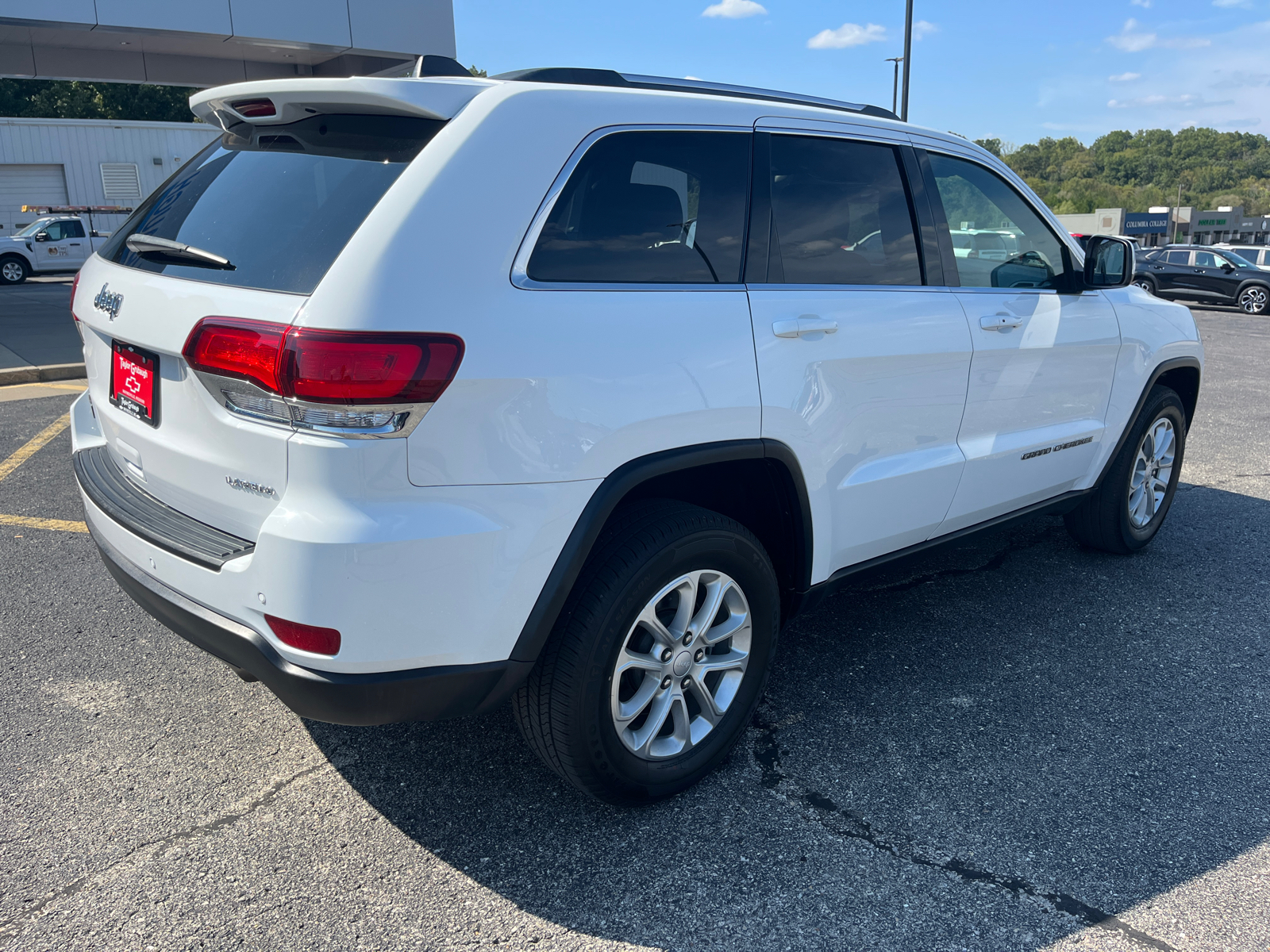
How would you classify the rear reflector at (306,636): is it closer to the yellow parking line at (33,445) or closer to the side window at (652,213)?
the side window at (652,213)

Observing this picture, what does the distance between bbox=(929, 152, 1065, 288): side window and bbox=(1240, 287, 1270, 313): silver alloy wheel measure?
2036 centimetres

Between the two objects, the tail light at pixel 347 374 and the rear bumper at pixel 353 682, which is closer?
the tail light at pixel 347 374

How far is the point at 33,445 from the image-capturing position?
665 cm

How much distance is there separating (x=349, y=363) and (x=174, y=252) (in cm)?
86


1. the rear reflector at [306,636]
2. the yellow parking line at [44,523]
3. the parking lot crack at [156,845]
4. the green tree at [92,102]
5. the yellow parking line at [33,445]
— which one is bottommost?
the parking lot crack at [156,845]

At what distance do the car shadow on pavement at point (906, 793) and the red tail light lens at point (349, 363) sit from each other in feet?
4.20

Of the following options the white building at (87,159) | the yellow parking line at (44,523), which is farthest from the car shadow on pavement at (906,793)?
the white building at (87,159)

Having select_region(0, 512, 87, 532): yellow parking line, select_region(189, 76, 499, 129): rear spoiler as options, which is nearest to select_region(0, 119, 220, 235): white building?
select_region(0, 512, 87, 532): yellow parking line

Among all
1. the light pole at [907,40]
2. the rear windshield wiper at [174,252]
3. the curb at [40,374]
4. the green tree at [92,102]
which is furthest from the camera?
the green tree at [92,102]

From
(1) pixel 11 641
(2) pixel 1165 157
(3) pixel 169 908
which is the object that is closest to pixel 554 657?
(3) pixel 169 908

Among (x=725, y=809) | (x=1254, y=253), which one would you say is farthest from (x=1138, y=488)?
(x=1254, y=253)

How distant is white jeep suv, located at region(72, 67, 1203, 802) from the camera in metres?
2.06

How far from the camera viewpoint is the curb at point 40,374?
31.1 feet

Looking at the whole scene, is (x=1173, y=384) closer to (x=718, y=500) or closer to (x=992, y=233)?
(x=992, y=233)
